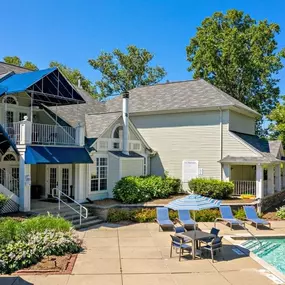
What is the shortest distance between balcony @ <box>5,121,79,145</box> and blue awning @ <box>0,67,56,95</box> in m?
1.69

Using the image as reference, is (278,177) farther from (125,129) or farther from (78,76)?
(78,76)

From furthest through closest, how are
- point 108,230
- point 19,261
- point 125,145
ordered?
point 125,145 → point 108,230 → point 19,261

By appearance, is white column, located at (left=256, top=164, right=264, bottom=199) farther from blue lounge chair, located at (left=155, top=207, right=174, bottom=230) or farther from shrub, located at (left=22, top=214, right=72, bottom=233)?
shrub, located at (left=22, top=214, right=72, bottom=233)

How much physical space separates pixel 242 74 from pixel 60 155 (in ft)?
85.6

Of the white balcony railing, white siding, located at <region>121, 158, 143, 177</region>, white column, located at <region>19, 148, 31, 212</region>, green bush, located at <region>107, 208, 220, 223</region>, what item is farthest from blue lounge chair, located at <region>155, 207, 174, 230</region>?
the white balcony railing

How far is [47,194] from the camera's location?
20766 mm

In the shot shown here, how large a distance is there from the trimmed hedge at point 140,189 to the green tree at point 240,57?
64.5ft

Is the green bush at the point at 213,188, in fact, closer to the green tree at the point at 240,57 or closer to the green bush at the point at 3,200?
the green bush at the point at 3,200

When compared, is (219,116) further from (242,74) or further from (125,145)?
(242,74)

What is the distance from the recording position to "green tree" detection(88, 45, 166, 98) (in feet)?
155

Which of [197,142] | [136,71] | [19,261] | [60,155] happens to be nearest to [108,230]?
[60,155]

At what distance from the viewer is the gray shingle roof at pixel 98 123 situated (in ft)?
70.3

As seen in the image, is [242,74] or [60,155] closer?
[60,155]

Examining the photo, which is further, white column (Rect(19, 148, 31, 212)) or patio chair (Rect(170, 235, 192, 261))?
white column (Rect(19, 148, 31, 212))
